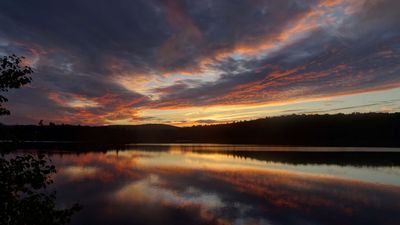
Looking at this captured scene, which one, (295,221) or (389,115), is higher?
(389,115)

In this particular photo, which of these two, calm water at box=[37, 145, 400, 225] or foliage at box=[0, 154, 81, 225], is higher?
foliage at box=[0, 154, 81, 225]

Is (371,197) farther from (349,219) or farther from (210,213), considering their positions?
(210,213)

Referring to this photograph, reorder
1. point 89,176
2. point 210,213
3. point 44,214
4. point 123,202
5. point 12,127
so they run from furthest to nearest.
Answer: point 89,176 → point 123,202 → point 210,213 → point 12,127 → point 44,214

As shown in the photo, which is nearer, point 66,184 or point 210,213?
point 210,213

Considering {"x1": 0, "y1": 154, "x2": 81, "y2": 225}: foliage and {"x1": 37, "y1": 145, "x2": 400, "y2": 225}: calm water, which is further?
{"x1": 37, "y1": 145, "x2": 400, "y2": 225}: calm water

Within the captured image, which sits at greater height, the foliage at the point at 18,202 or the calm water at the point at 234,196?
the foliage at the point at 18,202

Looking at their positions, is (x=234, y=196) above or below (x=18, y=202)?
below

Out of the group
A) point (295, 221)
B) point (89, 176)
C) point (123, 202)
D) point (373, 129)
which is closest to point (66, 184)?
point (89, 176)

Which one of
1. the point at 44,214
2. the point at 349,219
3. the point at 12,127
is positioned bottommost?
the point at 349,219

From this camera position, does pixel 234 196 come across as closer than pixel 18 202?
No

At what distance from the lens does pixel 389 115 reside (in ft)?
508

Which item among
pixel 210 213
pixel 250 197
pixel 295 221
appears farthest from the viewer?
pixel 250 197

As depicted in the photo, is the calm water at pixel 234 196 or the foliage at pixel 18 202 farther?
the calm water at pixel 234 196

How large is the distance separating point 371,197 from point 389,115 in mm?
149084
